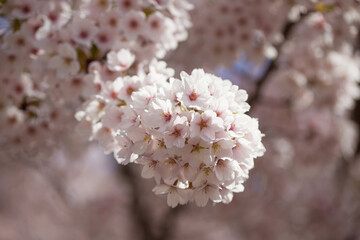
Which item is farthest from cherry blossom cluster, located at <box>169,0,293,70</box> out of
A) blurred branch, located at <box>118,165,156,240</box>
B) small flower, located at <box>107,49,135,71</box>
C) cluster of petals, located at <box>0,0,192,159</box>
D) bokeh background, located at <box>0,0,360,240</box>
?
blurred branch, located at <box>118,165,156,240</box>

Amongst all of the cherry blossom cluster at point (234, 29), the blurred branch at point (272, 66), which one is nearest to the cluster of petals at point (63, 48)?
the cherry blossom cluster at point (234, 29)

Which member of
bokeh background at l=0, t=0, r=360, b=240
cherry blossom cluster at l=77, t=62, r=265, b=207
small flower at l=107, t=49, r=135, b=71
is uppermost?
bokeh background at l=0, t=0, r=360, b=240

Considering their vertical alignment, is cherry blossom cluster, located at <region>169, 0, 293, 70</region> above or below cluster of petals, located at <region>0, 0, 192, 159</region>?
above

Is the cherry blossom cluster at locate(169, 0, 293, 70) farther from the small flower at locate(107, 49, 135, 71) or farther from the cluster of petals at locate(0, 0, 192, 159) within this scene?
the small flower at locate(107, 49, 135, 71)

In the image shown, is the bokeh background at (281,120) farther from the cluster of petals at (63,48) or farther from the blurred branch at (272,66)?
the cluster of petals at (63,48)

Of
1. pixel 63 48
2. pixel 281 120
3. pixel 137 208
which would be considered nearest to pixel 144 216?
pixel 137 208

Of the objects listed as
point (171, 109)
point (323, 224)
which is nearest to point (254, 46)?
point (171, 109)

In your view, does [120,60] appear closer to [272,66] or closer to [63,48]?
[63,48]

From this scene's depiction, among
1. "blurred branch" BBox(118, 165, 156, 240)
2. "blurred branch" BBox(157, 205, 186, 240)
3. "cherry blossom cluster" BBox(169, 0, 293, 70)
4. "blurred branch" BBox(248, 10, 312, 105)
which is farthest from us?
"blurred branch" BBox(118, 165, 156, 240)

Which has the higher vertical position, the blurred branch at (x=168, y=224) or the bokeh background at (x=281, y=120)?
the bokeh background at (x=281, y=120)

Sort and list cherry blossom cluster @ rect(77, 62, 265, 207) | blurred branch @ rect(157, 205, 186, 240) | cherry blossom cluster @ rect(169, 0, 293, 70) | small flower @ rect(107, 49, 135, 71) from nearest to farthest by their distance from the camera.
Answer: cherry blossom cluster @ rect(77, 62, 265, 207) < small flower @ rect(107, 49, 135, 71) < cherry blossom cluster @ rect(169, 0, 293, 70) < blurred branch @ rect(157, 205, 186, 240)
